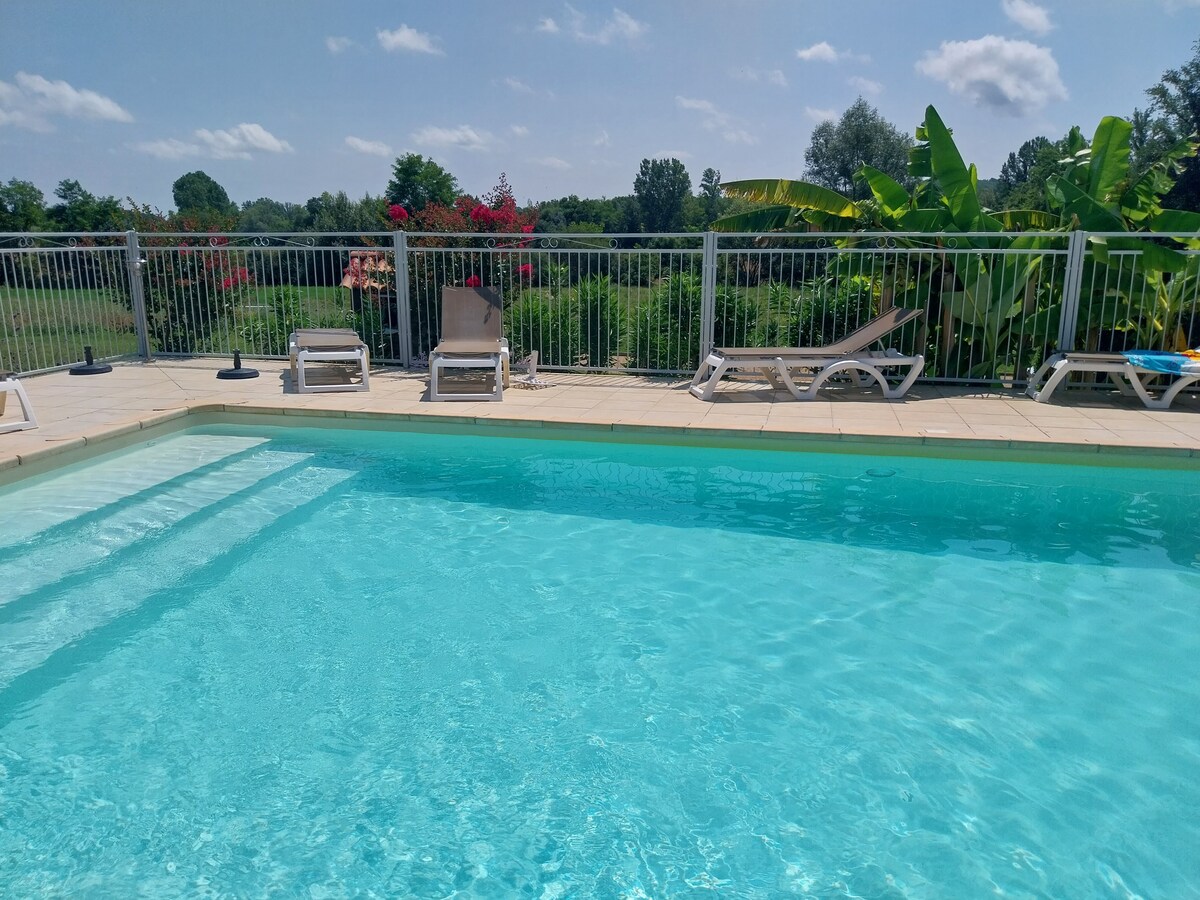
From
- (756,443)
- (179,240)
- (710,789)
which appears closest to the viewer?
(710,789)

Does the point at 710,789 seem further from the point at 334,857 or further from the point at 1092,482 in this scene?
the point at 1092,482

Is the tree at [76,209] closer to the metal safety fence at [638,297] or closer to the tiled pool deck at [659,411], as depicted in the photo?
the metal safety fence at [638,297]

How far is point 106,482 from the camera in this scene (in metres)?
6.93

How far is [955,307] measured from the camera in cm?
957

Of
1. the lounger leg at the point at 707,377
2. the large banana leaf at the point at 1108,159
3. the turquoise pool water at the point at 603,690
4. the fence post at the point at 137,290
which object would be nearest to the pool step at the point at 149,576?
the turquoise pool water at the point at 603,690

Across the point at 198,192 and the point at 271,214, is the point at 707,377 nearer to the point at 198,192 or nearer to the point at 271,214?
the point at 271,214

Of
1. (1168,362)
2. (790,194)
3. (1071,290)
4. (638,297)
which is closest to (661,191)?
(790,194)

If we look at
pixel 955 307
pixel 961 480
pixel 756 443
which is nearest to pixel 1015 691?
pixel 961 480

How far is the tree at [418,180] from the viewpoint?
63844mm

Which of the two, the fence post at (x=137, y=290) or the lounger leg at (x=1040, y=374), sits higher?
the fence post at (x=137, y=290)

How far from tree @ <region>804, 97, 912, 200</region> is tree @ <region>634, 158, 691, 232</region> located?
32400 millimetres

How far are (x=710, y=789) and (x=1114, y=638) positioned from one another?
2.61 metres

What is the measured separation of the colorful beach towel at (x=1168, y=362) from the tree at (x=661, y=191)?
85.2 meters

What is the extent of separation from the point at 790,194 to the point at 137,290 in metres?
9.05
